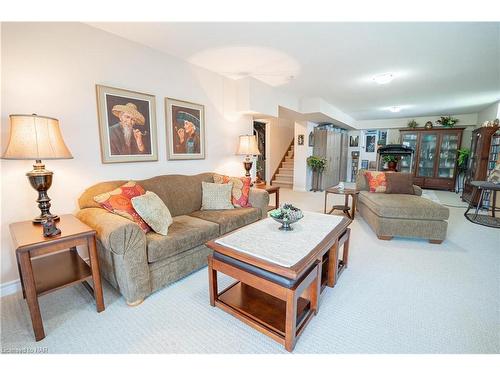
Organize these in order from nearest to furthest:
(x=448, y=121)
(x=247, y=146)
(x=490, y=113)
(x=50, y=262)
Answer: (x=50, y=262)
(x=247, y=146)
(x=490, y=113)
(x=448, y=121)

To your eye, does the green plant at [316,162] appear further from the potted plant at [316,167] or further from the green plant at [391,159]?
the green plant at [391,159]

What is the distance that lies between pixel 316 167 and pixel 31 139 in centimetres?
586

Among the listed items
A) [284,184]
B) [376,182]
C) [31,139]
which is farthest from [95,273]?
[284,184]

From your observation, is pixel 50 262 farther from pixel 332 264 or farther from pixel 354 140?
pixel 354 140

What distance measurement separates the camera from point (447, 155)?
659 centimetres

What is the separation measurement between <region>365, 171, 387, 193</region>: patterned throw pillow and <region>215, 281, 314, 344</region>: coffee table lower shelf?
284cm

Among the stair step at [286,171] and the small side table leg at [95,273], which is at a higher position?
the stair step at [286,171]

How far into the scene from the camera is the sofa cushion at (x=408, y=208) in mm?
2855

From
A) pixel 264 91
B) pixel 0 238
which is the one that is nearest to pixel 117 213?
pixel 0 238

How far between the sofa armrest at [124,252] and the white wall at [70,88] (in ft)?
1.88

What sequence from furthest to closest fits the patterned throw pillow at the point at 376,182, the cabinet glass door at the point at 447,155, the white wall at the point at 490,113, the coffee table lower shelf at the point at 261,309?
the cabinet glass door at the point at 447,155 → the white wall at the point at 490,113 → the patterned throw pillow at the point at 376,182 → the coffee table lower shelf at the point at 261,309

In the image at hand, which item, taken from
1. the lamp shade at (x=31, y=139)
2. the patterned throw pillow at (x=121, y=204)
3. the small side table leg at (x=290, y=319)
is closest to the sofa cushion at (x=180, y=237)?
Answer: the patterned throw pillow at (x=121, y=204)

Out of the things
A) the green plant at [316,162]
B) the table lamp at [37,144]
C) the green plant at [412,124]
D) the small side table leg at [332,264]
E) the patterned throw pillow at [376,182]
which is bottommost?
the small side table leg at [332,264]

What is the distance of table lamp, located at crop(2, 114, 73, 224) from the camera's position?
4.98ft
